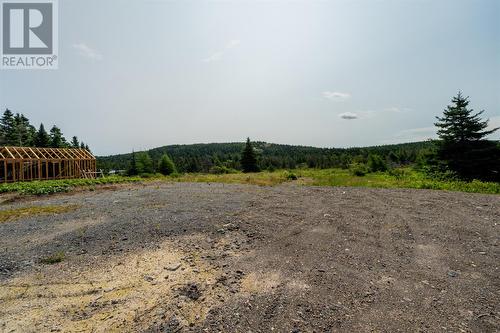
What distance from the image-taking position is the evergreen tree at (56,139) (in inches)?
1758

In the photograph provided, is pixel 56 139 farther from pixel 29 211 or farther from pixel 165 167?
pixel 29 211

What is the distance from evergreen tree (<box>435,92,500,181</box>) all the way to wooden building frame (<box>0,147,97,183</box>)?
37.8 meters

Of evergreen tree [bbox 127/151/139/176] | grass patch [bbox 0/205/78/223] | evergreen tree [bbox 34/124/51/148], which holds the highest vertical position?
evergreen tree [bbox 34/124/51/148]

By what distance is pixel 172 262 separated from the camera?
5633 mm

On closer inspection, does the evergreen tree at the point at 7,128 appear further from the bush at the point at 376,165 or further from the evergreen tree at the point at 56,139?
the bush at the point at 376,165

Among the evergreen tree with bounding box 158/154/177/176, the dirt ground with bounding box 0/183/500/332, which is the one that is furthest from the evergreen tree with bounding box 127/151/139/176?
the dirt ground with bounding box 0/183/500/332

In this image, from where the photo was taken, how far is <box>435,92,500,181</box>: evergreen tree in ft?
73.6

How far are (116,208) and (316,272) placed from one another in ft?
30.9

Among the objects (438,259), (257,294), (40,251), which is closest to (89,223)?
(40,251)

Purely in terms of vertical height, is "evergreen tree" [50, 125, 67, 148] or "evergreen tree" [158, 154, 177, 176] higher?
"evergreen tree" [50, 125, 67, 148]

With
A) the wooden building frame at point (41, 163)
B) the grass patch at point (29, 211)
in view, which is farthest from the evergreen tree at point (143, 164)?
the grass patch at point (29, 211)

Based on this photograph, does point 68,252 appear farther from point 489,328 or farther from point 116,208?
point 489,328

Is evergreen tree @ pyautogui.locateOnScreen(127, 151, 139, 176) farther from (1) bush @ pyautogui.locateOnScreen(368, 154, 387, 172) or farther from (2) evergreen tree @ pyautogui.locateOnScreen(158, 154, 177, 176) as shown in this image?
(1) bush @ pyautogui.locateOnScreen(368, 154, 387, 172)

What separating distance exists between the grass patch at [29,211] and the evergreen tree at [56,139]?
131 feet
